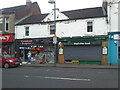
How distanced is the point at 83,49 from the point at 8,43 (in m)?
12.2

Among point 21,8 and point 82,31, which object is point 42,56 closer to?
point 82,31

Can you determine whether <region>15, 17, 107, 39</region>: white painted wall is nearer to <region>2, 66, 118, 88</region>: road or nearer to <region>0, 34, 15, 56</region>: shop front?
<region>0, 34, 15, 56</region>: shop front

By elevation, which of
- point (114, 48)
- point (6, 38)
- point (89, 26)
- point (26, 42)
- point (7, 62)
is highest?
point (89, 26)

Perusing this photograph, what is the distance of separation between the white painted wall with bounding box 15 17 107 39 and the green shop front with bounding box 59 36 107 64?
0.76 m

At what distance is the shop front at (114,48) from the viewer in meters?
15.2

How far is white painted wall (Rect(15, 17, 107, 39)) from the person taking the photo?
52.3 ft

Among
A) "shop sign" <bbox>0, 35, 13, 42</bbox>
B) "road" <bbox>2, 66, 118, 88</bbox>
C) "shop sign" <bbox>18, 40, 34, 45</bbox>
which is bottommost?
"road" <bbox>2, 66, 118, 88</bbox>

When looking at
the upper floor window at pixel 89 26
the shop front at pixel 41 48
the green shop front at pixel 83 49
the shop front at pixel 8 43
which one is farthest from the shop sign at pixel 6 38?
the upper floor window at pixel 89 26

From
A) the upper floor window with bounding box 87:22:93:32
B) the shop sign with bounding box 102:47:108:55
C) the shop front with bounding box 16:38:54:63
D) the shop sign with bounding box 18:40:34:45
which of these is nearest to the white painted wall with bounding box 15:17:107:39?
the upper floor window with bounding box 87:22:93:32

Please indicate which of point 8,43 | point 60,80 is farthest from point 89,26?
point 8,43

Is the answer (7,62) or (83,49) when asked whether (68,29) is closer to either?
(83,49)

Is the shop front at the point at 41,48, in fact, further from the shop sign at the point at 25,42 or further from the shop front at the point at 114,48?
the shop front at the point at 114,48

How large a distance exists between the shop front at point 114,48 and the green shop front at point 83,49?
76cm

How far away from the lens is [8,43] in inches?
808
